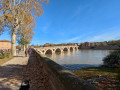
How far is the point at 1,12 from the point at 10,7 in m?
1.56

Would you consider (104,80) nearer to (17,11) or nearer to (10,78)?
(10,78)

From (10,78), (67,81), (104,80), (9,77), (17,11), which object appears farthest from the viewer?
(17,11)

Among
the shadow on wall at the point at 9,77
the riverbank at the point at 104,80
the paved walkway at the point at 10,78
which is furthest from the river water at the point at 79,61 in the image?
the shadow on wall at the point at 9,77

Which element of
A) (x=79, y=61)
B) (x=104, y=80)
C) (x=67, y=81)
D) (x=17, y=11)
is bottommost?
(x=79, y=61)

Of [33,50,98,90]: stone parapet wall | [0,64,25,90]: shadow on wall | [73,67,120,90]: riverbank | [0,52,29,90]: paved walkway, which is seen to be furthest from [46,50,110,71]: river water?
[33,50,98,90]: stone parapet wall

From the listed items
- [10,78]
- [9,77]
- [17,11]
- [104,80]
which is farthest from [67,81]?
[17,11]

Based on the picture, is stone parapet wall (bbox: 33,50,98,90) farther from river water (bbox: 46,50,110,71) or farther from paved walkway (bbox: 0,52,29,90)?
river water (bbox: 46,50,110,71)

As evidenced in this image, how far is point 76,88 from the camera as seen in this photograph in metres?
1.25

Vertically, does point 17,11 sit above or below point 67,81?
above

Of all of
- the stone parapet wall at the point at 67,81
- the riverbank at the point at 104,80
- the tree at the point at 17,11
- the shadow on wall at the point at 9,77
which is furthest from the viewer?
the tree at the point at 17,11

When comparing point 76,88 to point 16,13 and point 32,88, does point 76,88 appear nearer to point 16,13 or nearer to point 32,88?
point 32,88

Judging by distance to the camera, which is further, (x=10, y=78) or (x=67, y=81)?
(x=10, y=78)

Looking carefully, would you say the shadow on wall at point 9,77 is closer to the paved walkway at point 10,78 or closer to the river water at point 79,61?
the paved walkway at point 10,78

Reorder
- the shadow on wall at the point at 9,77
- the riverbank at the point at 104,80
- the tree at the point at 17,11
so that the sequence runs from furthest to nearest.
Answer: the tree at the point at 17,11
the shadow on wall at the point at 9,77
the riverbank at the point at 104,80
